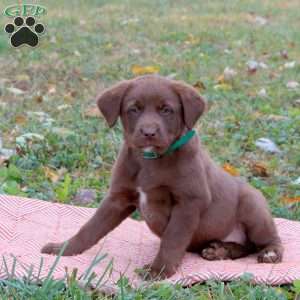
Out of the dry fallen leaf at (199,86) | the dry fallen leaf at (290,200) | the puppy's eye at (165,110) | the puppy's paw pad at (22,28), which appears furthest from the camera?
the dry fallen leaf at (199,86)

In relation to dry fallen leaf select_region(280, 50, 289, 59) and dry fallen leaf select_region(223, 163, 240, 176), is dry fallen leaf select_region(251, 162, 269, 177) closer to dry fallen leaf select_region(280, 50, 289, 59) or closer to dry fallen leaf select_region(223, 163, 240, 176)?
dry fallen leaf select_region(223, 163, 240, 176)

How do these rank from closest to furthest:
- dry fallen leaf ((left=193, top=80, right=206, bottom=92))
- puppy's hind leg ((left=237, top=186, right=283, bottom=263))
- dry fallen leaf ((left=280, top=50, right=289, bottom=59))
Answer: puppy's hind leg ((left=237, top=186, right=283, bottom=263))
dry fallen leaf ((left=193, top=80, right=206, bottom=92))
dry fallen leaf ((left=280, top=50, right=289, bottom=59))

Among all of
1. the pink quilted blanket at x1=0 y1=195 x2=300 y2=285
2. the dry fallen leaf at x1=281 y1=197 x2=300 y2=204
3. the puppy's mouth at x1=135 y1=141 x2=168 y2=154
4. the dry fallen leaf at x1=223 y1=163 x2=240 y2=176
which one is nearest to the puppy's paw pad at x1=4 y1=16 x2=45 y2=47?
the pink quilted blanket at x1=0 y1=195 x2=300 y2=285

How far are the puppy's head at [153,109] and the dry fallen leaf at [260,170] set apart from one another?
169 cm

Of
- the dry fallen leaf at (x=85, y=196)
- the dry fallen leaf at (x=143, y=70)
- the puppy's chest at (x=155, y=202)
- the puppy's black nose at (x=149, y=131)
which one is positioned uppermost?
the puppy's black nose at (x=149, y=131)

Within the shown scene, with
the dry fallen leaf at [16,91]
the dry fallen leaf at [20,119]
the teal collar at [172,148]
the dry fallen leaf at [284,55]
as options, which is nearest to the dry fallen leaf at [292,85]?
the dry fallen leaf at [284,55]

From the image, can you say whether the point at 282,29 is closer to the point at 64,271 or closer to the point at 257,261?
the point at 257,261

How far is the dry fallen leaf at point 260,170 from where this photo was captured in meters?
5.21

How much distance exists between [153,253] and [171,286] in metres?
0.81

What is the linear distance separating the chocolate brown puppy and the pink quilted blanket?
0.09 meters

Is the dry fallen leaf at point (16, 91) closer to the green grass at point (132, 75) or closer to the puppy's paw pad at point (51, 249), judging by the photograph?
the green grass at point (132, 75)

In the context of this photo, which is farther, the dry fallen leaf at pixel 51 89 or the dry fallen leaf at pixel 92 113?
the dry fallen leaf at pixel 51 89

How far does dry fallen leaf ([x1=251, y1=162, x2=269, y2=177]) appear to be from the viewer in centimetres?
521

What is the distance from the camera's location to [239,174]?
5.13 meters
